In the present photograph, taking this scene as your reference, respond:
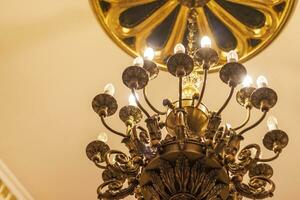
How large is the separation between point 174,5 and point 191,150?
48.5 inches

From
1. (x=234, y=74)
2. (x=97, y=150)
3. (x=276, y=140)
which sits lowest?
Result: (x=276, y=140)

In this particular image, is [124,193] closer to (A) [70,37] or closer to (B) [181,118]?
(B) [181,118]

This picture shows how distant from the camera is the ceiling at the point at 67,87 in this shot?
303cm

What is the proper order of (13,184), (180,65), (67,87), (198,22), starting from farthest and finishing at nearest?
(13,184) → (67,87) → (198,22) → (180,65)

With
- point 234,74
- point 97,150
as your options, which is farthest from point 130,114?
point 234,74

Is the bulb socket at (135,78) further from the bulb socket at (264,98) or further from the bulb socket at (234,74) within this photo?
the bulb socket at (264,98)

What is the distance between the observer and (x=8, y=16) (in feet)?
9.79

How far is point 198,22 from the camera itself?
2992 millimetres

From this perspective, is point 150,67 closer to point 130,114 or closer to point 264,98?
point 130,114

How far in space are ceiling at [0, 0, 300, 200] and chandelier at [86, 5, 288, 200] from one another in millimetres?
913

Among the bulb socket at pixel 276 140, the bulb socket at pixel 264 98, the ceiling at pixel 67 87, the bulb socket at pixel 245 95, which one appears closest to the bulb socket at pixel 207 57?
the bulb socket at pixel 264 98

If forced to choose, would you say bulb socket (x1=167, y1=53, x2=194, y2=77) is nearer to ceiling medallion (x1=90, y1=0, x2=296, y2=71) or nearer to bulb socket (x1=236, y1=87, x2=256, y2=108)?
bulb socket (x1=236, y1=87, x2=256, y2=108)

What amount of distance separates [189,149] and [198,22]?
4.01ft

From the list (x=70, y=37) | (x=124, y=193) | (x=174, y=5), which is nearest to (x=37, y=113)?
(x=70, y=37)
